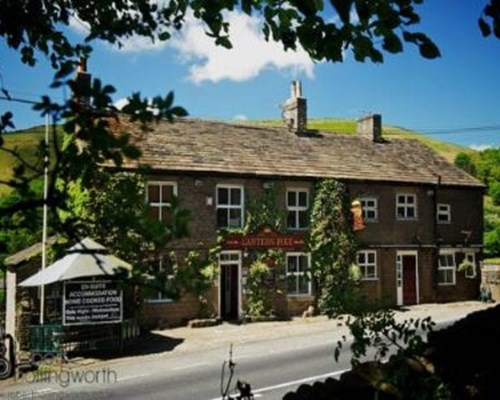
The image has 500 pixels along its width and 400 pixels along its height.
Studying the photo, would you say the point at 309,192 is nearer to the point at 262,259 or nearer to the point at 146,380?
the point at 262,259

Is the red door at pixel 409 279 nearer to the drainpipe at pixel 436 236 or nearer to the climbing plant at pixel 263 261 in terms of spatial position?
the drainpipe at pixel 436 236

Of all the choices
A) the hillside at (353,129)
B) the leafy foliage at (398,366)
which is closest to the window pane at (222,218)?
the leafy foliage at (398,366)

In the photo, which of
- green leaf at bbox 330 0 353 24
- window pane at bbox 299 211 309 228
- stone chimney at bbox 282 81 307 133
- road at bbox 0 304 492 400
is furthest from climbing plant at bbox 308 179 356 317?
green leaf at bbox 330 0 353 24

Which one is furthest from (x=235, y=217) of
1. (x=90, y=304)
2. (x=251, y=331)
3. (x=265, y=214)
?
(x=90, y=304)

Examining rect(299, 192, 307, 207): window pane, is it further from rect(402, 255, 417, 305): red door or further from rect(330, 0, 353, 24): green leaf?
rect(330, 0, 353, 24): green leaf

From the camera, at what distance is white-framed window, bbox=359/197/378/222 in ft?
88.0

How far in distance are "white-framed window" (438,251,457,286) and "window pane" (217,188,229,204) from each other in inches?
506

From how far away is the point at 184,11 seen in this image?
4.23m

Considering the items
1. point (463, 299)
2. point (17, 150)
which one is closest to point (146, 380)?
point (17, 150)

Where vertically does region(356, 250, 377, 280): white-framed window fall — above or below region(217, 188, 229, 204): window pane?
below

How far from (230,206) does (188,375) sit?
10.6 metres

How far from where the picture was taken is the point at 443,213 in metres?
29.6

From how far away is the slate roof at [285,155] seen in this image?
23484 mm

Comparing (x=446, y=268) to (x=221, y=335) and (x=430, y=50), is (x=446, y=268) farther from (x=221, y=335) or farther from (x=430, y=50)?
(x=430, y=50)
